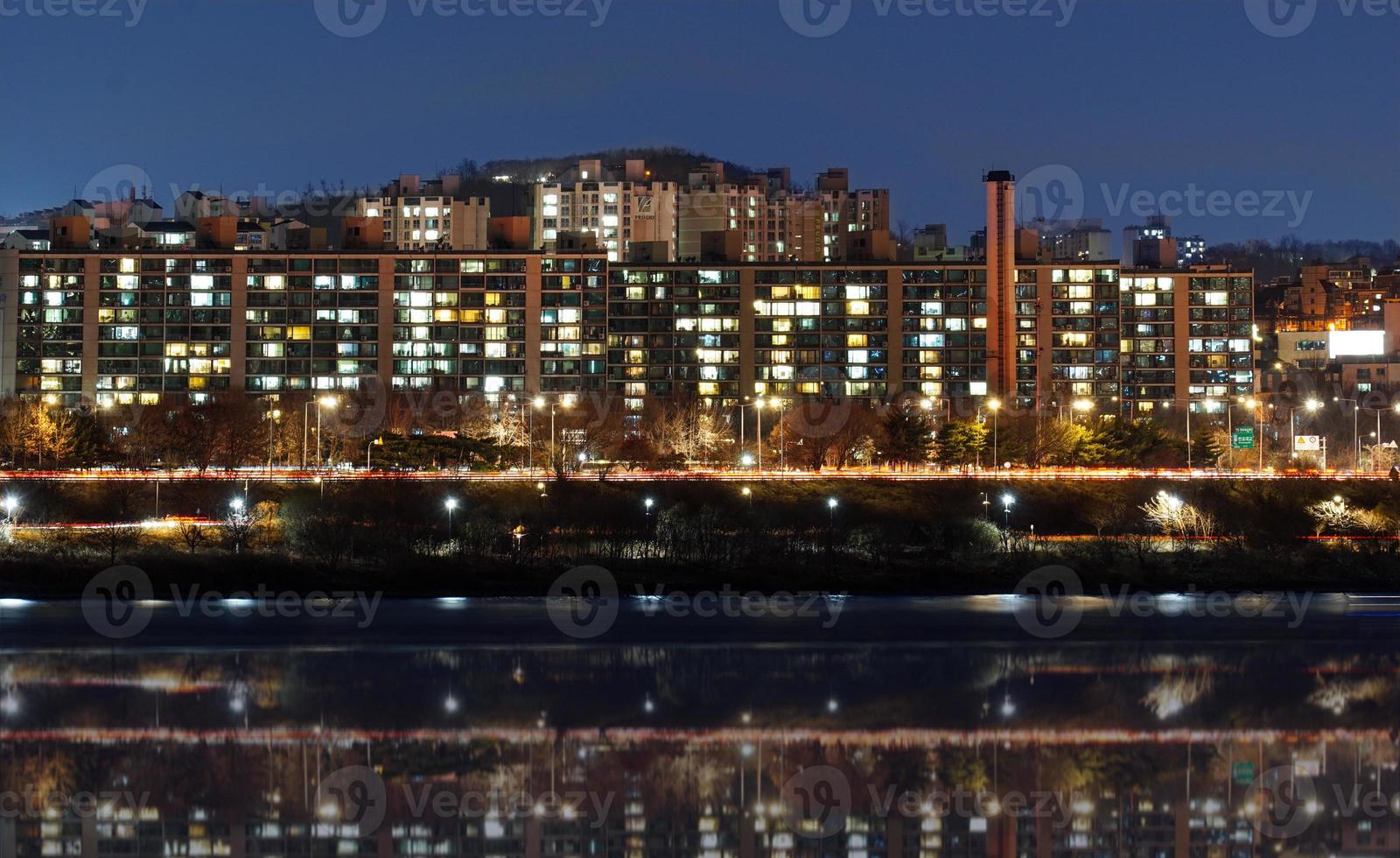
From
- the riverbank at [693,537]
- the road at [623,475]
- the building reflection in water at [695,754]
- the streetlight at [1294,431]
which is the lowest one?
A: the building reflection in water at [695,754]

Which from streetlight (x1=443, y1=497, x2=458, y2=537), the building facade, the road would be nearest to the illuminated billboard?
the building facade

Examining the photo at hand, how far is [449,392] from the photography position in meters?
128

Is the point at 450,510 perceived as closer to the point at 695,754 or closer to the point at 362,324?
the point at 695,754

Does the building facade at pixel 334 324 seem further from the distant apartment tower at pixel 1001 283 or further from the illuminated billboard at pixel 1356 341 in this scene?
the illuminated billboard at pixel 1356 341

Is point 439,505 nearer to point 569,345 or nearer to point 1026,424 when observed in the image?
point 1026,424

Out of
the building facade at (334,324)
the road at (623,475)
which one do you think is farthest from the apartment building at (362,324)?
the road at (623,475)

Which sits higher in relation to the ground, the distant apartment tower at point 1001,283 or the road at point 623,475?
the distant apartment tower at point 1001,283

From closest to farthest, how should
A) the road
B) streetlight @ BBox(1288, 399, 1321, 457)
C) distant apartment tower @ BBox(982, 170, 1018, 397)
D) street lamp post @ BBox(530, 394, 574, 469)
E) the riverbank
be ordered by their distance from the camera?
the riverbank
the road
street lamp post @ BBox(530, 394, 574, 469)
streetlight @ BBox(1288, 399, 1321, 457)
distant apartment tower @ BBox(982, 170, 1018, 397)

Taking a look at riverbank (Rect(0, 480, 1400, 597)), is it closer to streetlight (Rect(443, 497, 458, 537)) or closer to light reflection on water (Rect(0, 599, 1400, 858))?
streetlight (Rect(443, 497, 458, 537))

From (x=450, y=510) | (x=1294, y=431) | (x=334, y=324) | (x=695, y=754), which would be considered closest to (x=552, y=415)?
(x=334, y=324)

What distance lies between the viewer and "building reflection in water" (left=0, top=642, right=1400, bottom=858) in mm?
18797

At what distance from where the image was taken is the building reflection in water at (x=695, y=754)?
1880cm

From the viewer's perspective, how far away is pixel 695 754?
22.6 metres

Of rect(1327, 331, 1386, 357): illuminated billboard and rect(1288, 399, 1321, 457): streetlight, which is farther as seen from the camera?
rect(1327, 331, 1386, 357): illuminated billboard
